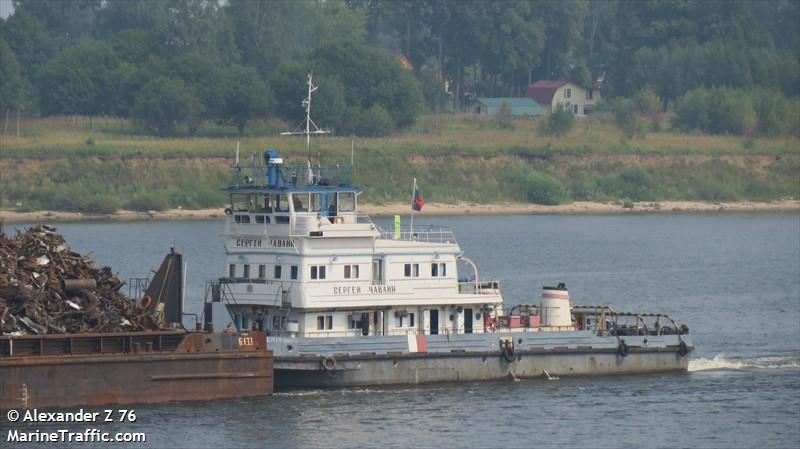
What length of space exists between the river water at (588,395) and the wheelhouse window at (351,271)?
9.81 feet

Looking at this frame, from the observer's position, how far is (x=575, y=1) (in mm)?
169625

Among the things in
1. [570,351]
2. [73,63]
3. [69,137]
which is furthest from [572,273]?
[73,63]

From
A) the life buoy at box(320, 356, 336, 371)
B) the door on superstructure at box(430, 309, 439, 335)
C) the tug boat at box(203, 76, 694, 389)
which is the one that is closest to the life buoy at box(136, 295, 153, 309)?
the tug boat at box(203, 76, 694, 389)

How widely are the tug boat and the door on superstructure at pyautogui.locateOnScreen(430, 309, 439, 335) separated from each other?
0.04 meters

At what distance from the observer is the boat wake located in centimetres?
5138

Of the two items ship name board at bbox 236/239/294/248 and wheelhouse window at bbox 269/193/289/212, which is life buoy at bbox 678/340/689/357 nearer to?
ship name board at bbox 236/239/294/248

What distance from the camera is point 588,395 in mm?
46312

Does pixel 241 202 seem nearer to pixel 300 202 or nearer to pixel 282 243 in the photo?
pixel 300 202

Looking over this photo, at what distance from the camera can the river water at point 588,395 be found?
135ft

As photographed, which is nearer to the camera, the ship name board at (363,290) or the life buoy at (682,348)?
the ship name board at (363,290)

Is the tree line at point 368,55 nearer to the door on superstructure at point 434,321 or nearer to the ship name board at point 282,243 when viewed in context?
the door on superstructure at point 434,321

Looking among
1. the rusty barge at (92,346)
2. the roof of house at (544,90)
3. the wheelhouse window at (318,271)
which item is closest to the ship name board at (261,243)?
the wheelhouse window at (318,271)

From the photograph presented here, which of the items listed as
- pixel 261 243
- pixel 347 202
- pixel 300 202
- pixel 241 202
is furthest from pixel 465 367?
pixel 241 202

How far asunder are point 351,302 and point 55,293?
25.2 ft
